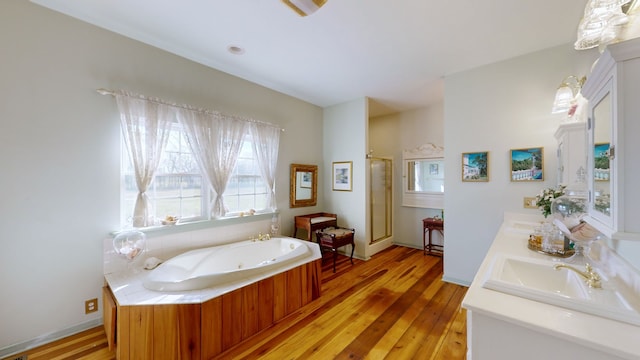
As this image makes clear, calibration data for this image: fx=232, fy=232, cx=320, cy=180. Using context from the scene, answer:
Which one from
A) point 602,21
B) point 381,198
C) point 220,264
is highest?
point 602,21

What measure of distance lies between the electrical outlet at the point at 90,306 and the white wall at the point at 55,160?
31 millimetres

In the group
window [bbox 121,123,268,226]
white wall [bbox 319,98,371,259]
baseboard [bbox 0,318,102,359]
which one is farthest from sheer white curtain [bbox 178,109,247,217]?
white wall [bbox 319,98,371,259]

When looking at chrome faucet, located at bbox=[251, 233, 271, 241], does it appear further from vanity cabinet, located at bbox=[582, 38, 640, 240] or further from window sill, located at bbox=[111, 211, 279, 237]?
vanity cabinet, located at bbox=[582, 38, 640, 240]

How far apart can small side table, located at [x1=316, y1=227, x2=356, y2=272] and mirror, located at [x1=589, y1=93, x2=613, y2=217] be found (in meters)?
2.78

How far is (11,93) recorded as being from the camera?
178 centimetres

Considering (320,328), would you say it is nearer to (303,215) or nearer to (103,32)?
(303,215)

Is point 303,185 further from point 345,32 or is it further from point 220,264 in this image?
point 345,32

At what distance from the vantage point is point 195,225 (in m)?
2.69

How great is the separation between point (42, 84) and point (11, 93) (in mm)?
193

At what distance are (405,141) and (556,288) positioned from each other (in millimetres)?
3635

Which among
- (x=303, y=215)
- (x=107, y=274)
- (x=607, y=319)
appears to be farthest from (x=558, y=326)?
(x=303, y=215)

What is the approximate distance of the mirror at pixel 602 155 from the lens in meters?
0.92

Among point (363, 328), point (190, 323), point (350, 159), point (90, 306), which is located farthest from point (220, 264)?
point (350, 159)

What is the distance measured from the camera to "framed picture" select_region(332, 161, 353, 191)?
412 cm
